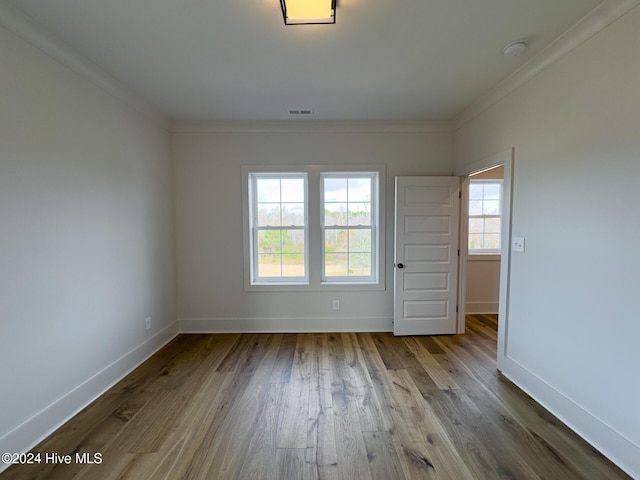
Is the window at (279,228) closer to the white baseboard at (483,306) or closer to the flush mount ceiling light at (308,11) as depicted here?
the flush mount ceiling light at (308,11)

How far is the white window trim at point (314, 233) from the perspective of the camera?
3256 millimetres

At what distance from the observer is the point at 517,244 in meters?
2.24

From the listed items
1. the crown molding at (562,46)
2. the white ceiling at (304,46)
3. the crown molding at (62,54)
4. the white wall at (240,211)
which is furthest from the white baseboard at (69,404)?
the crown molding at (562,46)

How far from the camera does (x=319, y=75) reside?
2170mm

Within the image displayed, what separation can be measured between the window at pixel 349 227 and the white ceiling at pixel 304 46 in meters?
1.03

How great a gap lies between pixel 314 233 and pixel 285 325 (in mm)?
1257

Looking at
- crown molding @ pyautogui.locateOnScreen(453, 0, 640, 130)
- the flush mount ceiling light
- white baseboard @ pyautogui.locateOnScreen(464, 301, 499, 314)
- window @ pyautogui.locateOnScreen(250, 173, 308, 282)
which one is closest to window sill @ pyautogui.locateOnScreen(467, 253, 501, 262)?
white baseboard @ pyautogui.locateOnScreen(464, 301, 499, 314)

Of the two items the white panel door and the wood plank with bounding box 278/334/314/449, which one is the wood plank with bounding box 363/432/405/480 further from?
the white panel door

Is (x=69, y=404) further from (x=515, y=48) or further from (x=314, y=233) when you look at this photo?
(x=515, y=48)

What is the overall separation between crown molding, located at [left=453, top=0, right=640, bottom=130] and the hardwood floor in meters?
2.58

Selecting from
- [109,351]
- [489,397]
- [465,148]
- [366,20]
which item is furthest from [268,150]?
[489,397]

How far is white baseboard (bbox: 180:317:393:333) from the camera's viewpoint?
3330 millimetres

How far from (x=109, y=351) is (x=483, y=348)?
3.75 meters

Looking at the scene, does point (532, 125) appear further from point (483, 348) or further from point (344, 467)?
point (344, 467)
